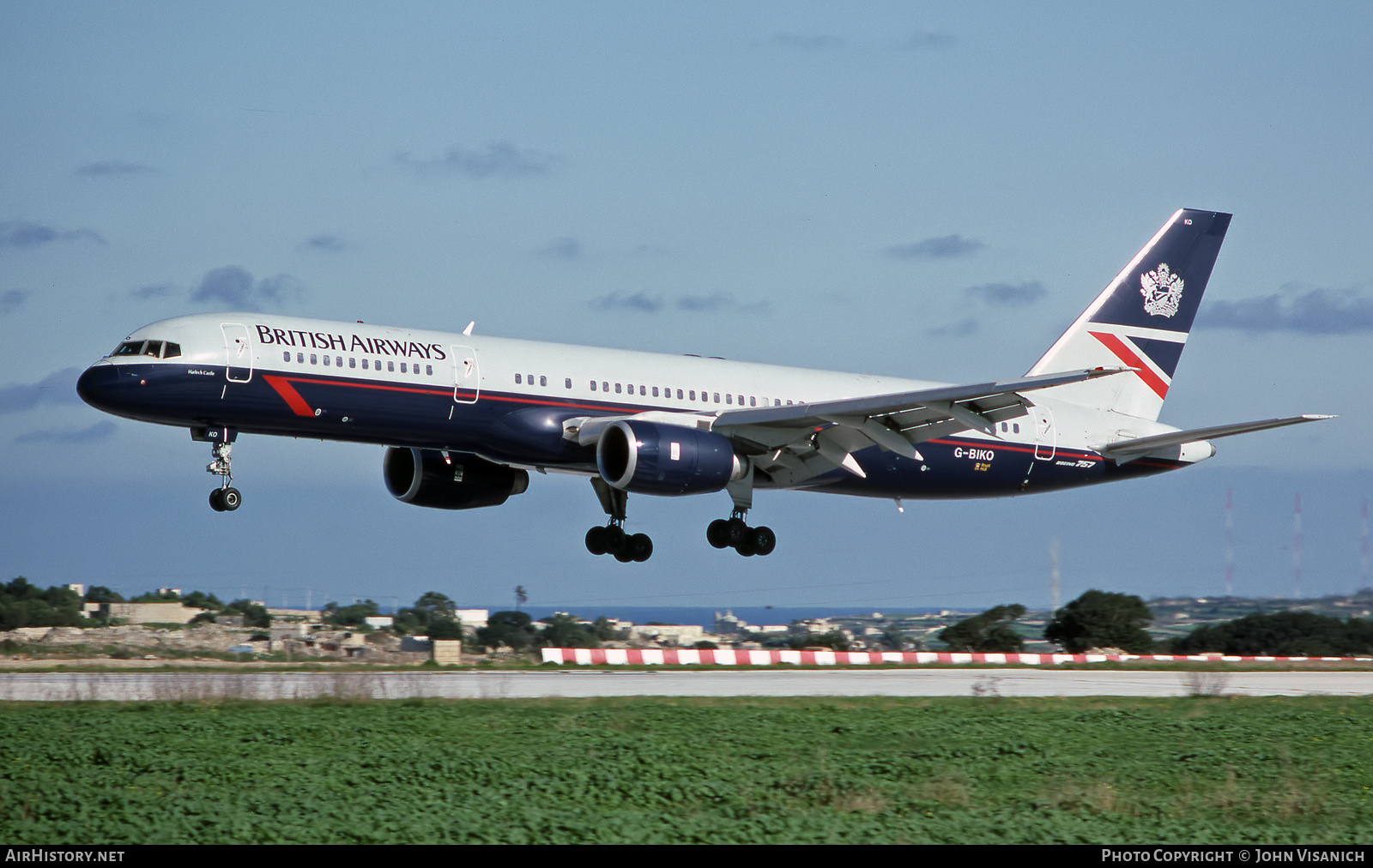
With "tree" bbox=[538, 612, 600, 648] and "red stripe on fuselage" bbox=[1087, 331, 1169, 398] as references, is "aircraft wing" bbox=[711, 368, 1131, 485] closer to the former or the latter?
"red stripe on fuselage" bbox=[1087, 331, 1169, 398]

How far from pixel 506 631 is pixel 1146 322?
23.9 m

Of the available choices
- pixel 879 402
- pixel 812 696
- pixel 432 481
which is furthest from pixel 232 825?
pixel 432 481

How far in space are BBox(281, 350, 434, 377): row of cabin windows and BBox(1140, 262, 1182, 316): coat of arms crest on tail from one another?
23.0m

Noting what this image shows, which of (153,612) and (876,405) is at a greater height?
(876,405)

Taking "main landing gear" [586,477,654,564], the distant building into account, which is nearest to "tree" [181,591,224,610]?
the distant building

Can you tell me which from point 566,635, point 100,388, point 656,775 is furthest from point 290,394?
point 566,635

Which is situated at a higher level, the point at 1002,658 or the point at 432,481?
the point at 432,481

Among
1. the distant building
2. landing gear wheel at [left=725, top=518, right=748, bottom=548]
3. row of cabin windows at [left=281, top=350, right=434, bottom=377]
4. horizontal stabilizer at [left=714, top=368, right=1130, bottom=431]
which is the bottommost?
the distant building

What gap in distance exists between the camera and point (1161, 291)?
43.2 meters

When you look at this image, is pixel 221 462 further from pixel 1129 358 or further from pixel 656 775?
pixel 1129 358

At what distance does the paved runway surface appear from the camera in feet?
82.7

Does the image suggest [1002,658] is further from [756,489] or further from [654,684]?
[654,684]

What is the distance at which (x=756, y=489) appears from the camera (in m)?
37.3

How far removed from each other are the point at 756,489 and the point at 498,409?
850cm
